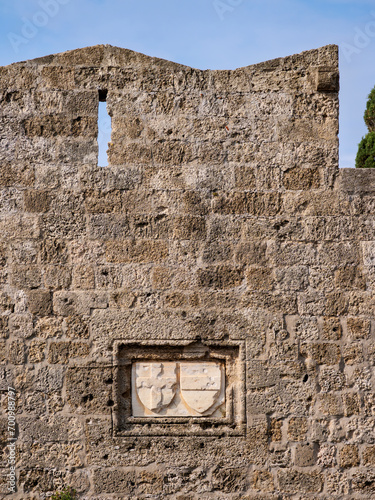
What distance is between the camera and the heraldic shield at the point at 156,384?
4344 millimetres

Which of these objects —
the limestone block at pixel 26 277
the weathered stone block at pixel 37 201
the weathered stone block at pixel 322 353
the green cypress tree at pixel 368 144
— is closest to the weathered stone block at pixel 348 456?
the weathered stone block at pixel 322 353

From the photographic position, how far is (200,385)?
4371mm

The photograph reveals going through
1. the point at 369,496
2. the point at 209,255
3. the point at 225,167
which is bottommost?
the point at 369,496

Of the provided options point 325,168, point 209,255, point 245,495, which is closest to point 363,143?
point 325,168

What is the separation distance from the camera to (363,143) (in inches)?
355

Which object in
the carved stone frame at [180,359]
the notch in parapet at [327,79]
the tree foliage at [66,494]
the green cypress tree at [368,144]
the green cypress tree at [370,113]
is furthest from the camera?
the green cypress tree at [370,113]

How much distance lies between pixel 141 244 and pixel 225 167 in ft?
2.78

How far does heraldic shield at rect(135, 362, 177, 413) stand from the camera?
14.3 ft

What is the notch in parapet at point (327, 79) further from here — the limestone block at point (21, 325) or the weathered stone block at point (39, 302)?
the limestone block at point (21, 325)

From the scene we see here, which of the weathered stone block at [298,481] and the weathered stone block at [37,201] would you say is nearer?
the weathered stone block at [298,481]

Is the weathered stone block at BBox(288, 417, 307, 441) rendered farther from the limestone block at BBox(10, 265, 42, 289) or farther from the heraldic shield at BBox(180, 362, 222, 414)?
the limestone block at BBox(10, 265, 42, 289)

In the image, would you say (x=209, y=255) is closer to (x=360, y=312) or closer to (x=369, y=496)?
(x=360, y=312)

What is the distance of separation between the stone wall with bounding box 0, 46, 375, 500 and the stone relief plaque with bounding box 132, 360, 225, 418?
0.01m

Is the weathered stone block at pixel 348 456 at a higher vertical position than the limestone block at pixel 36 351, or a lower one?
lower
